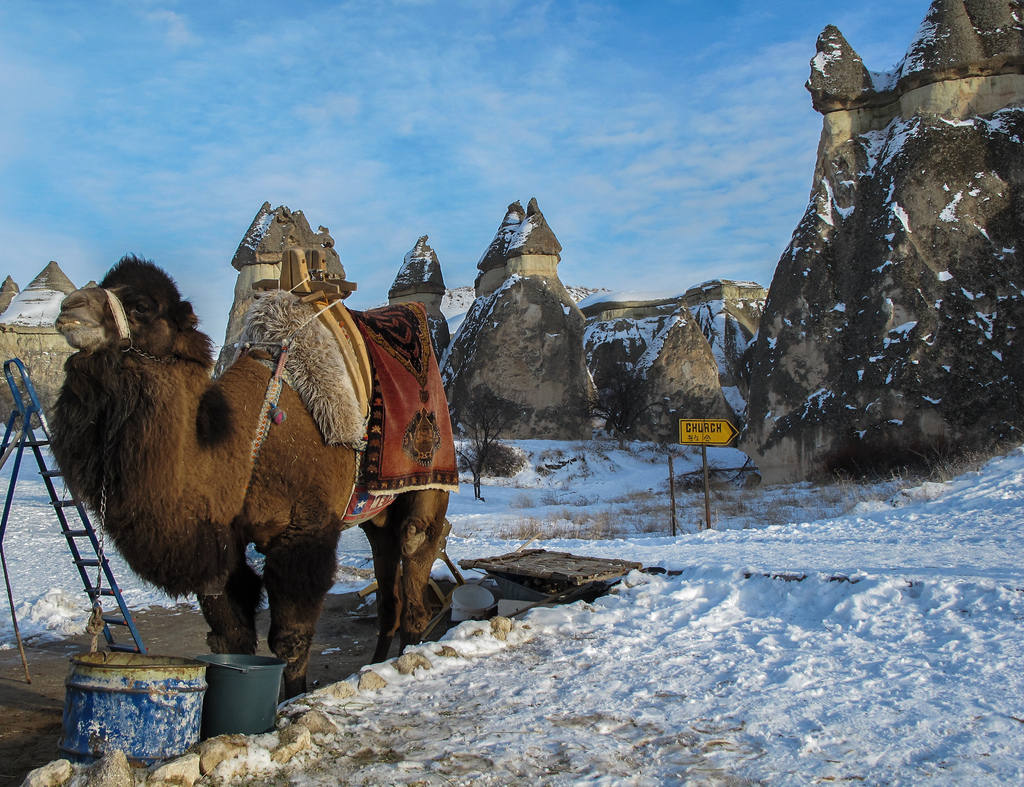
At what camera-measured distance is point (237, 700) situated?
11.6 feet

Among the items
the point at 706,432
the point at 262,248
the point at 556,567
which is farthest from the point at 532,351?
the point at 556,567

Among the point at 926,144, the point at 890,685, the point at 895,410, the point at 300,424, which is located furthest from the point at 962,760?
the point at 926,144

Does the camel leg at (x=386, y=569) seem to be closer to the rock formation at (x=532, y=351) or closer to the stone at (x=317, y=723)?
the stone at (x=317, y=723)

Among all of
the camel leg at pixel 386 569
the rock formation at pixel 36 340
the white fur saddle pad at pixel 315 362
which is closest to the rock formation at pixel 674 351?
the rock formation at pixel 36 340

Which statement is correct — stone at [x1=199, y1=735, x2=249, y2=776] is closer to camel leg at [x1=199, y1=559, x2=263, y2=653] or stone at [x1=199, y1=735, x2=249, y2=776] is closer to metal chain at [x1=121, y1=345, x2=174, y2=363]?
camel leg at [x1=199, y1=559, x2=263, y2=653]

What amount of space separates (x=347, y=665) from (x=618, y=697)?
290cm

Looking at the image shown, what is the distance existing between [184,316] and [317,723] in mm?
2038

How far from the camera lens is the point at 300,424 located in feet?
15.2

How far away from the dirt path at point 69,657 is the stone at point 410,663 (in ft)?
4.50

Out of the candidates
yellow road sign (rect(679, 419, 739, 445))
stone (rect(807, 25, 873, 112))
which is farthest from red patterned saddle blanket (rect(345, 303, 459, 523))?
stone (rect(807, 25, 873, 112))

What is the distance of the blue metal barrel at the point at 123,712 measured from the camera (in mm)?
3158

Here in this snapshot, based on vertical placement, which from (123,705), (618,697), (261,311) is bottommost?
(618,697)

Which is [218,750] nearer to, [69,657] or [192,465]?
[192,465]

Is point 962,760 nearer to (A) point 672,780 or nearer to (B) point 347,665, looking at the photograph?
(A) point 672,780
